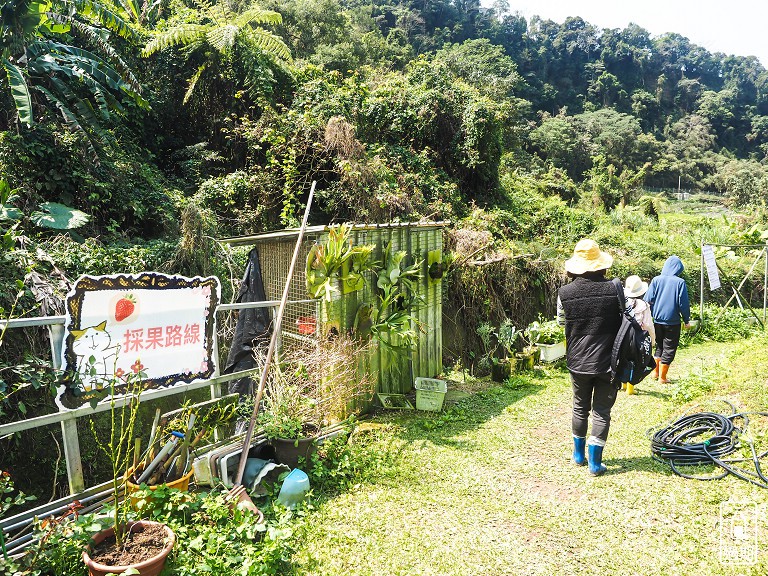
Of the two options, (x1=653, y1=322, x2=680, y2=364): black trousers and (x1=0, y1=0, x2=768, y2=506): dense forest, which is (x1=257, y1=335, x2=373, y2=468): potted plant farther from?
(x1=653, y1=322, x2=680, y2=364): black trousers

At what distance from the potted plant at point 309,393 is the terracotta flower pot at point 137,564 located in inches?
47.3

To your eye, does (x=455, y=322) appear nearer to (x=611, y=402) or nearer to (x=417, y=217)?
(x=417, y=217)

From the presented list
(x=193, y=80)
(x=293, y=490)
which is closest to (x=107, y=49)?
(x=193, y=80)

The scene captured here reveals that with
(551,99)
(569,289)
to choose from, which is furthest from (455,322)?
(551,99)

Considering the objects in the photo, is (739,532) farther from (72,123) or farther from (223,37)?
(223,37)

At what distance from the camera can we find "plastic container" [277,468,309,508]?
12.0 feet

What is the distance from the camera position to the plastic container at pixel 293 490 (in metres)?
3.67

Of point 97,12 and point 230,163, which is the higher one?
point 97,12

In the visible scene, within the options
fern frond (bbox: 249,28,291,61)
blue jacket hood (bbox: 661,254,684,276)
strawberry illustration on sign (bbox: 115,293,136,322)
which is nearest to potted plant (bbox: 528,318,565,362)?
blue jacket hood (bbox: 661,254,684,276)

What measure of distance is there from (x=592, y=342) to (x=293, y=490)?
2.79m

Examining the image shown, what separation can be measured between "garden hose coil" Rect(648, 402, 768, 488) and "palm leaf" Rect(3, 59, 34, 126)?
10.2 metres

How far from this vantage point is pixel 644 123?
54156 mm

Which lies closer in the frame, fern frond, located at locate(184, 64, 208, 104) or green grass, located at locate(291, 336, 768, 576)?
green grass, located at locate(291, 336, 768, 576)

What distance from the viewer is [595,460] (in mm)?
4258
